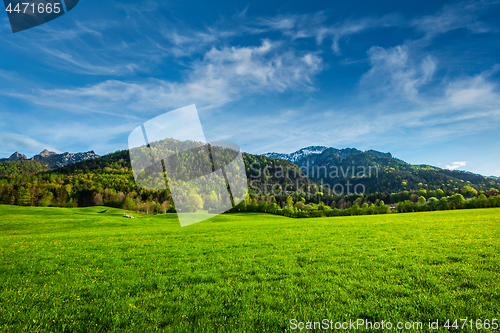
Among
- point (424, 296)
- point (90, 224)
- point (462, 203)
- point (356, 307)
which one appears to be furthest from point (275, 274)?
point (462, 203)

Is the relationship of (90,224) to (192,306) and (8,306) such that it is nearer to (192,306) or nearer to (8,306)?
(8,306)

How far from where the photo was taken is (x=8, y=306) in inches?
246

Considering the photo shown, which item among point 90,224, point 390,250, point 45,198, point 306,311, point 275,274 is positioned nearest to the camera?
point 306,311

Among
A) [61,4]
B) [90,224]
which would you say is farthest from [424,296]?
[90,224]

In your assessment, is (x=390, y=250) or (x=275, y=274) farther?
(x=390, y=250)

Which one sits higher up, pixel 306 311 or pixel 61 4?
pixel 61 4

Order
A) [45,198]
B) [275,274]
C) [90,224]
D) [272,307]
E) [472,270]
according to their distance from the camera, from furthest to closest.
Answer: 1. [45,198]
2. [90,224]
3. [275,274]
4. [472,270]
5. [272,307]

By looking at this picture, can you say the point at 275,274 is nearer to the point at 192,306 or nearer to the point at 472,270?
the point at 192,306

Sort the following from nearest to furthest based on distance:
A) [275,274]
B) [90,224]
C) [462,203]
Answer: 1. [275,274]
2. [90,224]
3. [462,203]

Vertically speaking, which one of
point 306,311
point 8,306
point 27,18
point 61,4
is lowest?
point 8,306

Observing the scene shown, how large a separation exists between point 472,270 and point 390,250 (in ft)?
14.8

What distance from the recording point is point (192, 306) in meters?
6.13

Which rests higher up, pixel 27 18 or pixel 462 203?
pixel 27 18

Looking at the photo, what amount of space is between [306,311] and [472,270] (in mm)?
7887
